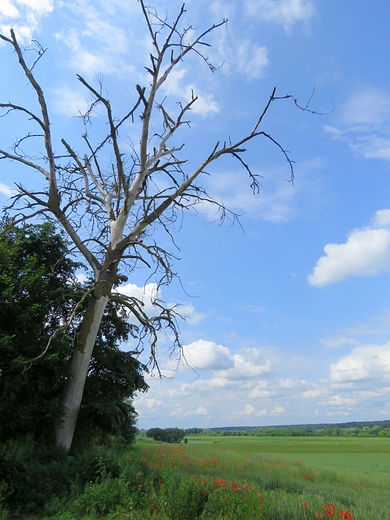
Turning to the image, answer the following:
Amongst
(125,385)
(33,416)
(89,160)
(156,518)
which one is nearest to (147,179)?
(89,160)

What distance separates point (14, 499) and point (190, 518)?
4001mm

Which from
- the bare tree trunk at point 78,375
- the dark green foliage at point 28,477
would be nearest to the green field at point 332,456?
the bare tree trunk at point 78,375

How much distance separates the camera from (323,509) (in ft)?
19.5

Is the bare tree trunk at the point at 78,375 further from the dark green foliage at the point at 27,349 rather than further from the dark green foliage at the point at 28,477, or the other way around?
the dark green foliage at the point at 28,477

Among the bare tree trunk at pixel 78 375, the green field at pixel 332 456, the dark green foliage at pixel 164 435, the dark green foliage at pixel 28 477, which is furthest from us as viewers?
the dark green foliage at pixel 164 435

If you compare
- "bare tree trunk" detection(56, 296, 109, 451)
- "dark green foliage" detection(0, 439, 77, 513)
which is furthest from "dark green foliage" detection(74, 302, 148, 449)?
"dark green foliage" detection(0, 439, 77, 513)

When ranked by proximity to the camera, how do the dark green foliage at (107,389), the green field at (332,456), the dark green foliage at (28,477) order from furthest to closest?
the green field at (332,456), the dark green foliage at (107,389), the dark green foliage at (28,477)

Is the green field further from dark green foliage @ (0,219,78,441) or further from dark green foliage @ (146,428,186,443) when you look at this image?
dark green foliage @ (0,219,78,441)

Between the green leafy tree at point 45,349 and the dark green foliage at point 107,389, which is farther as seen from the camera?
the dark green foliage at point 107,389

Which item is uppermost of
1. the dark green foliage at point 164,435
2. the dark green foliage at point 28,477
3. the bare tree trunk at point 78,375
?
the dark green foliage at point 164,435

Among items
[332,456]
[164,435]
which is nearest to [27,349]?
[332,456]

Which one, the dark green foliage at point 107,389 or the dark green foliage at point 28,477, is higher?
the dark green foliage at point 107,389

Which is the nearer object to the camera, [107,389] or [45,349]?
[45,349]

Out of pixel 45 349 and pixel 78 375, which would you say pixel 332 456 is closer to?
pixel 78 375
